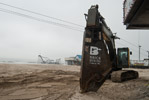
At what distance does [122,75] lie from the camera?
8.10 m

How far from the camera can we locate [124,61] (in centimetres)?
833

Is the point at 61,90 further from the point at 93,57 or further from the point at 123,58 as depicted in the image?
the point at 123,58

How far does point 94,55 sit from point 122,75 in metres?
5.06

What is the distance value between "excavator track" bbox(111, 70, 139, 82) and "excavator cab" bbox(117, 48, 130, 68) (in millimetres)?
463

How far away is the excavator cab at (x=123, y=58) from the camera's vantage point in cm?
827

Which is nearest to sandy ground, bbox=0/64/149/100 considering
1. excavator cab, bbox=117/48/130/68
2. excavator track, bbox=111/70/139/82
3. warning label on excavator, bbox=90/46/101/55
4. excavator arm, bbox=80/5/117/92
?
excavator track, bbox=111/70/139/82

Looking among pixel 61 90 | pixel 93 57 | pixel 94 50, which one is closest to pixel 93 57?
pixel 93 57

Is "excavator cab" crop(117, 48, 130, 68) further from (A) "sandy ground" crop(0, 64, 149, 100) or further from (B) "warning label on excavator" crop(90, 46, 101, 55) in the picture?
(B) "warning label on excavator" crop(90, 46, 101, 55)

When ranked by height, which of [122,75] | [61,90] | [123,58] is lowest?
[61,90]

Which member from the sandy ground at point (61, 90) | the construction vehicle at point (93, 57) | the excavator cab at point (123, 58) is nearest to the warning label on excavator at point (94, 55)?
the construction vehicle at point (93, 57)

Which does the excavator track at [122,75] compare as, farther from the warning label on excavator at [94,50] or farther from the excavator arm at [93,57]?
the warning label on excavator at [94,50]

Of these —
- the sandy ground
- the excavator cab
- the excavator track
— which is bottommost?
the sandy ground

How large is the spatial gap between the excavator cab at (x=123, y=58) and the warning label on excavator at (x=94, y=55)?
192 inches

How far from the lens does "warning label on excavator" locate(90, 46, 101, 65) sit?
13.2ft
